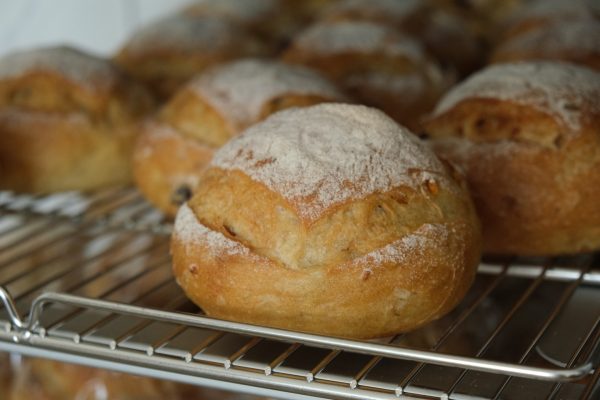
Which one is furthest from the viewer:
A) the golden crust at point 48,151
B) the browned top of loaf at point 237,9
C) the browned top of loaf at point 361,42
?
the browned top of loaf at point 237,9

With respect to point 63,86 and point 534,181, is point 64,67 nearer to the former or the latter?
point 63,86

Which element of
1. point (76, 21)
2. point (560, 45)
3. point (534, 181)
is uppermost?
point (76, 21)

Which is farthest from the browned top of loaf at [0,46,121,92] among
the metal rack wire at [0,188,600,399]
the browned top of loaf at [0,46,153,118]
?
the metal rack wire at [0,188,600,399]

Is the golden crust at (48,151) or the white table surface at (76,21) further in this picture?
the white table surface at (76,21)

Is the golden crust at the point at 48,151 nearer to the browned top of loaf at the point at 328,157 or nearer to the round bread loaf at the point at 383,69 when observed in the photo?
the round bread loaf at the point at 383,69

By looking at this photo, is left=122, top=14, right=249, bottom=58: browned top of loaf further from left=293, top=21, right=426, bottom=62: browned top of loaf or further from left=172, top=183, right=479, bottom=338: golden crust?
left=172, top=183, right=479, bottom=338: golden crust

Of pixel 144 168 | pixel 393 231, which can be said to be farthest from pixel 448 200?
pixel 144 168

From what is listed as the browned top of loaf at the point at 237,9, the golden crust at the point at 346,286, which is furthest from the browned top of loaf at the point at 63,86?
the golden crust at the point at 346,286

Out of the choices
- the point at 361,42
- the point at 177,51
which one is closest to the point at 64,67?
the point at 177,51
